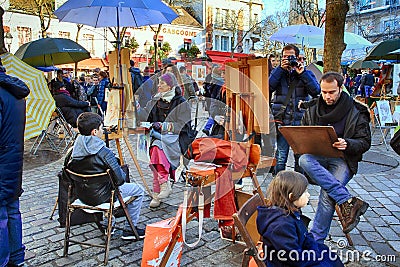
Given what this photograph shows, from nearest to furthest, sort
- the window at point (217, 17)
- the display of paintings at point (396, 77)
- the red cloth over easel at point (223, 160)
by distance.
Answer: the red cloth over easel at point (223, 160) → the display of paintings at point (396, 77) → the window at point (217, 17)

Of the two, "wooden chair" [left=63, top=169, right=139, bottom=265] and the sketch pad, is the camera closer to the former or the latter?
the sketch pad

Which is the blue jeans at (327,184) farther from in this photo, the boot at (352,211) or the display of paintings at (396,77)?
the display of paintings at (396,77)

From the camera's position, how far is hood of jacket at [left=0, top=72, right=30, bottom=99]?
2.86 m

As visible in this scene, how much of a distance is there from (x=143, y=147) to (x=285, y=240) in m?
3.80

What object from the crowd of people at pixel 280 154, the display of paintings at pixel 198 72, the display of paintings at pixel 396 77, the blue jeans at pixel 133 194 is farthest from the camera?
A: the display of paintings at pixel 396 77

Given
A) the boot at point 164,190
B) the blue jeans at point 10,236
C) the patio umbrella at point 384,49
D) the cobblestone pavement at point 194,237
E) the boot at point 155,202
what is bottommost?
the cobblestone pavement at point 194,237

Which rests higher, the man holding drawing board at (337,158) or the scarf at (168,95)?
the scarf at (168,95)

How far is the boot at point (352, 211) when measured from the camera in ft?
10.7

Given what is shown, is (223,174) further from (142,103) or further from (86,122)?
(142,103)

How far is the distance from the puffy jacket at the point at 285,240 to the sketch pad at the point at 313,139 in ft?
3.64

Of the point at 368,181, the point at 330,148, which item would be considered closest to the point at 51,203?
the point at 330,148

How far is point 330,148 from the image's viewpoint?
11.3ft

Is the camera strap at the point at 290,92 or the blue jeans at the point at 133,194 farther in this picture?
the camera strap at the point at 290,92

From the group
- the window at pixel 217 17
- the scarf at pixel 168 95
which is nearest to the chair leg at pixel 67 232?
the scarf at pixel 168 95
